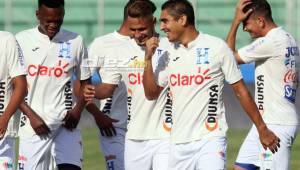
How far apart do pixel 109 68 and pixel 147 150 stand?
1.05 m

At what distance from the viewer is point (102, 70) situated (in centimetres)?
1477

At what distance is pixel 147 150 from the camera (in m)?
14.2

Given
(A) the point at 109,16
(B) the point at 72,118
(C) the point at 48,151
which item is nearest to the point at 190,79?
(B) the point at 72,118

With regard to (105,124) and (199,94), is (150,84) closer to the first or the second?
(199,94)

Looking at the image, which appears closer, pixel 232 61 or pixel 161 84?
pixel 232 61

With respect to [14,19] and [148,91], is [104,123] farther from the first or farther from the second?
[14,19]

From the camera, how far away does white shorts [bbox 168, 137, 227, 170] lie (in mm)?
12781

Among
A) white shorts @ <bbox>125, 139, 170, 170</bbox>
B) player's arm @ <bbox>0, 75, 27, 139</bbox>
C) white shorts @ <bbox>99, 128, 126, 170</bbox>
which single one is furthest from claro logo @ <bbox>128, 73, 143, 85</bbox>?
player's arm @ <bbox>0, 75, 27, 139</bbox>

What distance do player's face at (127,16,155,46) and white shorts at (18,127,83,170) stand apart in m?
1.46

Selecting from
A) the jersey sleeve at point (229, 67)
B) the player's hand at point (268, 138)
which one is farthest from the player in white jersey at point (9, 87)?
the player's hand at point (268, 138)

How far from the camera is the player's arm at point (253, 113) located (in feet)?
41.9

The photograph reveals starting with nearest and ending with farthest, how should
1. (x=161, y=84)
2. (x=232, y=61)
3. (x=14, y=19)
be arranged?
(x=232, y=61) < (x=161, y=84) < (x=14, y=19)

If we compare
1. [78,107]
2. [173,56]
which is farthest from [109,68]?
[173,56]

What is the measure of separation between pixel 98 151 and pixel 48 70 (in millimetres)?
7262
